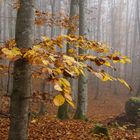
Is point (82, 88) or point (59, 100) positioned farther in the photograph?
point (82, 88)

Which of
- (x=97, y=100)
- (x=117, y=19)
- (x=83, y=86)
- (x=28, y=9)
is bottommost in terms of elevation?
(x=97, y=100)

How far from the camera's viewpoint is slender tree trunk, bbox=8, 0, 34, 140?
3775 millimetres

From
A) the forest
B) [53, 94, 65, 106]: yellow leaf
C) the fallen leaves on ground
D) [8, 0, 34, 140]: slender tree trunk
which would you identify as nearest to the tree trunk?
the forest

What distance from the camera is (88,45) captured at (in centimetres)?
379

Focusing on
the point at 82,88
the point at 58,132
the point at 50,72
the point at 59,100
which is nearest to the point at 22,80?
the point at 50,72

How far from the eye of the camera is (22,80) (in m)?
3.81

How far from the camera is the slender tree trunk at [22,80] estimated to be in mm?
3775

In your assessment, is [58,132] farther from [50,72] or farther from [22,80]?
[50,72]

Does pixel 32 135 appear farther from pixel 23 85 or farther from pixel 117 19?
pixel 117 19

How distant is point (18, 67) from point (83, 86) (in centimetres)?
824

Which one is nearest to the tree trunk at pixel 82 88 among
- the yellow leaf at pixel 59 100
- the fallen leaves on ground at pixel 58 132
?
the fallen leaves on ground at pixel 58 132

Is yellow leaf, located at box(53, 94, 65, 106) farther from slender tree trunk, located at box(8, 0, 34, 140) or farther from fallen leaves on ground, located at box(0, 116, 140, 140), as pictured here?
fallen leaves on ground, located at box(0, 116, 140, 140)

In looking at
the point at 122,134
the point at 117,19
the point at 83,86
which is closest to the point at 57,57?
the point at 122,134

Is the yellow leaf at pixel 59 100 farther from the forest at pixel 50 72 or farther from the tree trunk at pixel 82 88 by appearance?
the tree trunk at pixel 82 88
